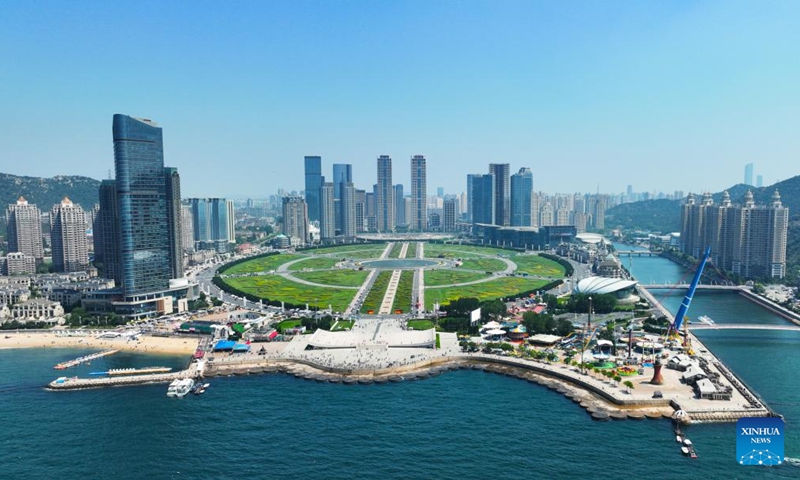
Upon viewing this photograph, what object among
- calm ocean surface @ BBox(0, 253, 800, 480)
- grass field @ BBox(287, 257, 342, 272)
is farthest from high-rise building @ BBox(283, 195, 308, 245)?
calm ocean surface @ BBox(0, 253, 800, 480)

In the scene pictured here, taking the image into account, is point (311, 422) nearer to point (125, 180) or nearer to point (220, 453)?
point (220, 453)

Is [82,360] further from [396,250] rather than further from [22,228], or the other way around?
[396,250]

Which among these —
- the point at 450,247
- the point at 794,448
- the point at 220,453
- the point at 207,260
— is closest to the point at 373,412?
the point at 220,453

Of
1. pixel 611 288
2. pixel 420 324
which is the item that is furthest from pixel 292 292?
pixel 611 288

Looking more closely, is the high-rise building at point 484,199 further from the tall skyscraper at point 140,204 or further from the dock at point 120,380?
the dock at point 120,380

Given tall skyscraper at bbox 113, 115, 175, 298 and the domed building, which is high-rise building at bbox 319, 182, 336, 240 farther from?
the domed building
